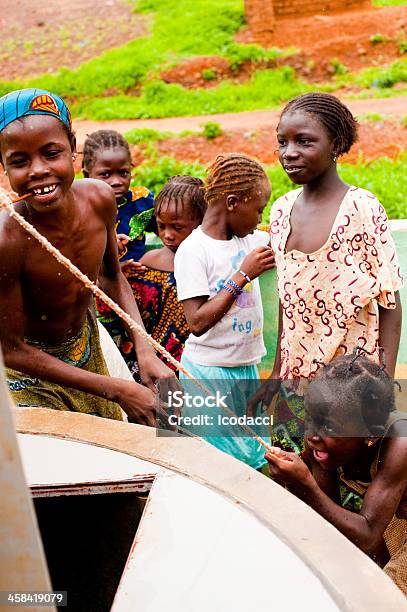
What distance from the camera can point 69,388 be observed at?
268cm

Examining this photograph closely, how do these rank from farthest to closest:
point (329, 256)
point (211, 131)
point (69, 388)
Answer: point (211, 131) < point (69, 388) < point (329, 256)

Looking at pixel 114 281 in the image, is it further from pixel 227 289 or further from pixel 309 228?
pixel 309 228

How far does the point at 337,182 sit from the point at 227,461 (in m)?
1.14

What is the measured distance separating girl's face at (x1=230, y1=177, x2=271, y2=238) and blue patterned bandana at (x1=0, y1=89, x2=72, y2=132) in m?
0.81

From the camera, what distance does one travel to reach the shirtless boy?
2.34 meters

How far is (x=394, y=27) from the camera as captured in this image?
1476cm

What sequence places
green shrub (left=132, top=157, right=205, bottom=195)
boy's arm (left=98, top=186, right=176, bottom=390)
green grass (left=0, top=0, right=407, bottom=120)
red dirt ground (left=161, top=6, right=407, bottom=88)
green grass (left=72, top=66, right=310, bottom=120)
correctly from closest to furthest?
1. boy's arm (left=98, top=186, right=176, bottom=390)
2. green shrub (left=132, top=157, right=205, bottom=195)
3. green grass (left=72, top=66, right=310, bottom=120)
4. green grass (left=0, top=0, right=407, bottom=120)
5. red dirt ground (left=161, top=6, right=407, bottom=88)

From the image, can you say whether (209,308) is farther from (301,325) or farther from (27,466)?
(27,466)

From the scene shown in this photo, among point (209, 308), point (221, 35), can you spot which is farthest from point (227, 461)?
point (221, 35)

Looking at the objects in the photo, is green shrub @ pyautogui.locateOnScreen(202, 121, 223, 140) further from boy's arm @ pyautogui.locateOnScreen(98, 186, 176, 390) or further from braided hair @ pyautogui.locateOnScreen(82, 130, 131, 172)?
boy's arm @ pyautogui.locateOnScreen(98, 186, 176, 390)

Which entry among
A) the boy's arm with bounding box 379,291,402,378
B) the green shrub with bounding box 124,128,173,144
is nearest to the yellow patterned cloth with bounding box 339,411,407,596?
the boy's arm with bounding box 379,291,402,378

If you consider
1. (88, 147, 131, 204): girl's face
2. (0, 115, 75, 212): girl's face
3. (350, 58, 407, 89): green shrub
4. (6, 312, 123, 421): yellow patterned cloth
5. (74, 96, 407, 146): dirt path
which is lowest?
(6, 312, 123, 421): yellow patterned cloth

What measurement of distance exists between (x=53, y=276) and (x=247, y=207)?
2.62 ft

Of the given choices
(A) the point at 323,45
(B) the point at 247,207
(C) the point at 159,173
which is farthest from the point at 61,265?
(A) the point at 323,45
